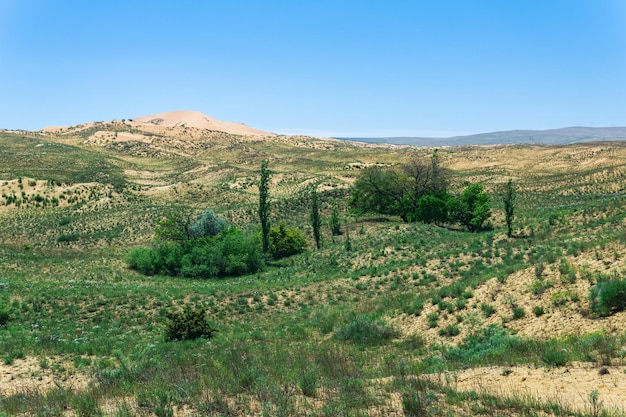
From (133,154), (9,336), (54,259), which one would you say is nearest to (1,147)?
(133,154)

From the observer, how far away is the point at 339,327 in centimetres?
1614

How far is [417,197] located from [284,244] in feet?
62.4

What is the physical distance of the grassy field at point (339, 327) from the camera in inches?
307

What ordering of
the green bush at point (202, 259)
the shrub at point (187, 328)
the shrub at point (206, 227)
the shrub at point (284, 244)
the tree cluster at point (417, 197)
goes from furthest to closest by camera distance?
1. the tree cluster at point (417, 197)
2. the shrub at point (284, 244)
3. the shrub at point (206, 227)
4. the green bush at point (202, 259)
5. the shrub at point (187, 328)

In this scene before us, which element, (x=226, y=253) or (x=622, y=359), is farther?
(x=226, y=253)

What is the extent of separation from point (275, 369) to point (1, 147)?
421ft

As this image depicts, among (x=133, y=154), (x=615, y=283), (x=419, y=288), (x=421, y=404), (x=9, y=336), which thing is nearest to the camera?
(x=421, y=404)

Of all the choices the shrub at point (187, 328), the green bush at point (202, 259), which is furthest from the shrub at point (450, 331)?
the green bush at point (202, 259)

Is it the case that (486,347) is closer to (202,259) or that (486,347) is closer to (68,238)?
(202,259)

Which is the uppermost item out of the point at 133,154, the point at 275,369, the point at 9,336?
the point at 133,154

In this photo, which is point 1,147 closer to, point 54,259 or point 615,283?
point 54,259

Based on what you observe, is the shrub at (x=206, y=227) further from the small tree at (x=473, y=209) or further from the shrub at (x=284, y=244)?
the small tree at (x=473, y=209)

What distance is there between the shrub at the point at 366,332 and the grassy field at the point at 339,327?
85mm

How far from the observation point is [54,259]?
120ft
